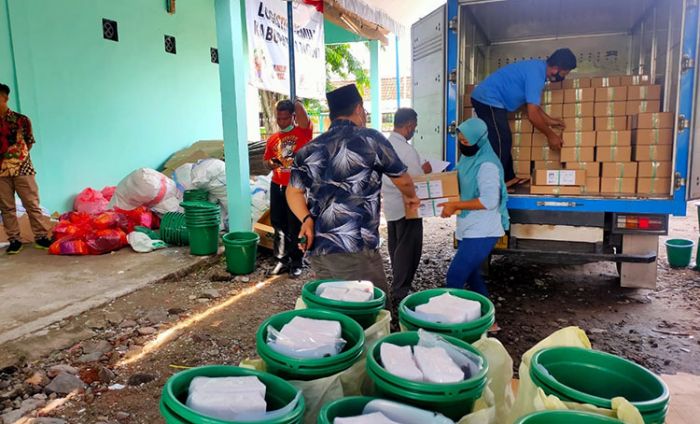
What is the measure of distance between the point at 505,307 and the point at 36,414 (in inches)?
139

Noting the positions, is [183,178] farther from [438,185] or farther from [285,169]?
[438,185]

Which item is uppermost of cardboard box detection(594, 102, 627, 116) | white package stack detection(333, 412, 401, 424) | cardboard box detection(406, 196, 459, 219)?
cardboard box detection(594, 102, 627, 116)

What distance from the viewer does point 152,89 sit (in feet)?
27.0

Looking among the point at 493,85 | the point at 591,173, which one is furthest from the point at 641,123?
the point at 493,85

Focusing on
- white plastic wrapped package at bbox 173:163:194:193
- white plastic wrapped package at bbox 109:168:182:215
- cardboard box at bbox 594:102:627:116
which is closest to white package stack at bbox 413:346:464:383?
cardboard box at bbox 594:102:627:116

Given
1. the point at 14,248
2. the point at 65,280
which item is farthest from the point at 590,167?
the point at 14,248

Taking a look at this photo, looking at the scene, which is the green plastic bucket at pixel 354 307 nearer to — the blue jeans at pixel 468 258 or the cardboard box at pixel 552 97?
the blue jeans at pixel 468 258

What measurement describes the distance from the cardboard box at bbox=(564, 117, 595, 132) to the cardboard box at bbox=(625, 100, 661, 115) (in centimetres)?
30

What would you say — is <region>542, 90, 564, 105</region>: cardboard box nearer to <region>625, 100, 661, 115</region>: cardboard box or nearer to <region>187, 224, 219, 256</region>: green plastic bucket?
<region>625, 100, 661, 115</region>: cardboard box

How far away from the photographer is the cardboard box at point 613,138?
14.2ft

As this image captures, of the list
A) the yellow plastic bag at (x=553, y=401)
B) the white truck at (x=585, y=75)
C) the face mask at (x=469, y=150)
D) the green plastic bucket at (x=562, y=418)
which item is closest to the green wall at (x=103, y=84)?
the white truck at (x=585, y=75)

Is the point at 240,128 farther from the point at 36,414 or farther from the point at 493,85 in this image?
the point at 36,414

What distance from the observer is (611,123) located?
14.6 ft

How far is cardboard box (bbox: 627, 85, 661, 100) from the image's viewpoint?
4.39 metres
